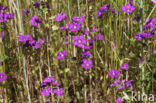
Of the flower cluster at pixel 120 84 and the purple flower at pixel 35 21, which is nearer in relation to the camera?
the flower cluster at pixel 120 84

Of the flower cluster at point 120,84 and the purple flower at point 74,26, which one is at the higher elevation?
the purple flower at point 74,26

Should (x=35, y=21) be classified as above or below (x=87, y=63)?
above

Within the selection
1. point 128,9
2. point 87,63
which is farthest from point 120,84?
point 128,9

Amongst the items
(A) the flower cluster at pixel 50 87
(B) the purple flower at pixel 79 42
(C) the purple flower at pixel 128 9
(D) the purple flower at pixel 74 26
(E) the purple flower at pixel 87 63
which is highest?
(C) the purple flower at pixel 128 9

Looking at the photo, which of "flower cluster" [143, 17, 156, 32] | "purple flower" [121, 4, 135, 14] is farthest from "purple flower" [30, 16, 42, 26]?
"flower cluster" [143, 17, 156, 32]

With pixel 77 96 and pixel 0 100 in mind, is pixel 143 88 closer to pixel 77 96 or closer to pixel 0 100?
pixel 77 96

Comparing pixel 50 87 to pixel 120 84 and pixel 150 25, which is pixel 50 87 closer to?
pixel 120 84

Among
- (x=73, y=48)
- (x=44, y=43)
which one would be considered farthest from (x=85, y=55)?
(x=44, y=43)

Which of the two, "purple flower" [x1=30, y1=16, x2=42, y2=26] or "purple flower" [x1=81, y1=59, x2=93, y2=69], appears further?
"purple flower" [x1=30, y1=16, x2=42, y2=26]

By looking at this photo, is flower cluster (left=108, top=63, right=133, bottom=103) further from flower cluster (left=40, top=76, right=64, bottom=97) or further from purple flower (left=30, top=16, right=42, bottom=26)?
purple flower (left=30, top=16, right=42, bottom=26)

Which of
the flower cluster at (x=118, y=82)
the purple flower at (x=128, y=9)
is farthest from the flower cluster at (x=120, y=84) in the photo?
the purple flower at (x=128, y=9)

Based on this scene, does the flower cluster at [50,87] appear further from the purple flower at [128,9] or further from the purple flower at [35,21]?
the purple flower at [128,9]

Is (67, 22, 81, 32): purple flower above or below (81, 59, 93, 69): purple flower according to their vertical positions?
above
